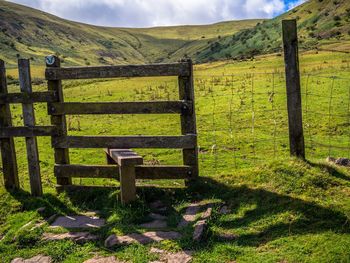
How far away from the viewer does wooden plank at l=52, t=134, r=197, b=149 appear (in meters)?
9.29

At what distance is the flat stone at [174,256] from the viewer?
22.1ft

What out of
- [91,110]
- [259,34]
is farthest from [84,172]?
[259,34]

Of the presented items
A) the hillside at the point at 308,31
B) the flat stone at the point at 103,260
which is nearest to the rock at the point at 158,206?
the flat stone at the point at 103,260

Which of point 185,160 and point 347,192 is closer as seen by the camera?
point 347,192

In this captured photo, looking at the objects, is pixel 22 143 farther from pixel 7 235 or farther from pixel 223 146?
pixel 7 235

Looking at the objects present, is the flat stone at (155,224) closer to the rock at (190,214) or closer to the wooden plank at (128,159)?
the rock at (190,214)

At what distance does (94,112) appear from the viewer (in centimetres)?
963

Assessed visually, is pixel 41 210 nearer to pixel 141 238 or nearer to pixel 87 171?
pixel 87 171

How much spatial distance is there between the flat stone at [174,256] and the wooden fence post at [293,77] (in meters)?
3.54

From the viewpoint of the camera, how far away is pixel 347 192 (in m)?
8.09

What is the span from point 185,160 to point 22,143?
1264cm

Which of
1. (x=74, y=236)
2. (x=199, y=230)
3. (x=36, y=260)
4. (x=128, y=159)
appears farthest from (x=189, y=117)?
(x=36, y=260)

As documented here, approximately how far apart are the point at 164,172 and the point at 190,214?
1.44 metres

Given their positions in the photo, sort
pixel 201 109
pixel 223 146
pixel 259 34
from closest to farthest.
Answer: pixel 223 146, pixel 201 109, pixel 259 34
